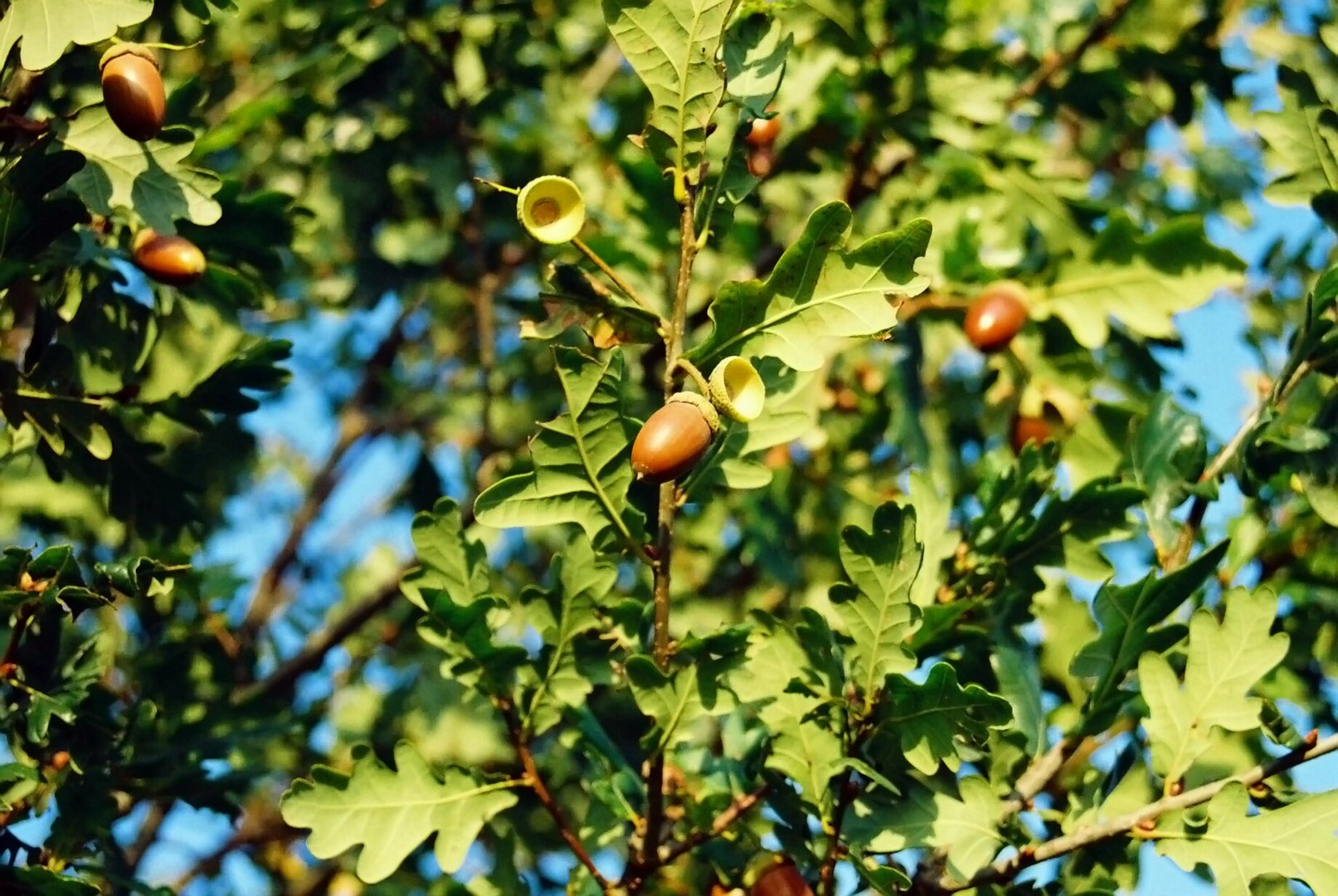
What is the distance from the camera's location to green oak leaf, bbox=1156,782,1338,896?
1.67 m

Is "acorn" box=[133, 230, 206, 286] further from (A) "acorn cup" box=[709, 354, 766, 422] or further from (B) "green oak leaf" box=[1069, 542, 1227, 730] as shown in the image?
(B) "green oak leaf" box=[1069, 542, 1227, 730]

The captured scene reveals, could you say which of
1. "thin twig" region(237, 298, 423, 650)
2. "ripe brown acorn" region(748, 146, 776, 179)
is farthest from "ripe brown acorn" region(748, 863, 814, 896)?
"thin twig" region(237, 298, 423, 650)

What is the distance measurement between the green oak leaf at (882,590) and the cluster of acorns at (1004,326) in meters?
0.90

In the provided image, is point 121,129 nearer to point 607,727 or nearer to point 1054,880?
point 607,727

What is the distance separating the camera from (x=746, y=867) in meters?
2.12

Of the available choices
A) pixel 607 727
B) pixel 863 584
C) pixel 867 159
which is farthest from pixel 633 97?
pixel 863 584

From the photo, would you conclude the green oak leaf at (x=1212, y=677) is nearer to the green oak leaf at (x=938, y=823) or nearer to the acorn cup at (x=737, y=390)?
the green oak leaf at (x=938, y=823)

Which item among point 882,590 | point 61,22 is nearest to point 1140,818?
point 882,590

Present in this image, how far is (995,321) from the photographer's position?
2.59 meters

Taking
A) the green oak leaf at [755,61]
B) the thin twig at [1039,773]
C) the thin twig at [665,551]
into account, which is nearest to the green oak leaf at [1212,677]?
the thin twig at [1039,773]

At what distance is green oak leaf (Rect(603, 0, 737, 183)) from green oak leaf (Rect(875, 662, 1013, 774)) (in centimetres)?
72

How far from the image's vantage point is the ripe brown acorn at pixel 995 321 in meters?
2.59

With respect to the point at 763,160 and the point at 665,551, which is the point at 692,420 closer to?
the point at 665,551

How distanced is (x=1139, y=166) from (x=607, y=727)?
2.68 meters
